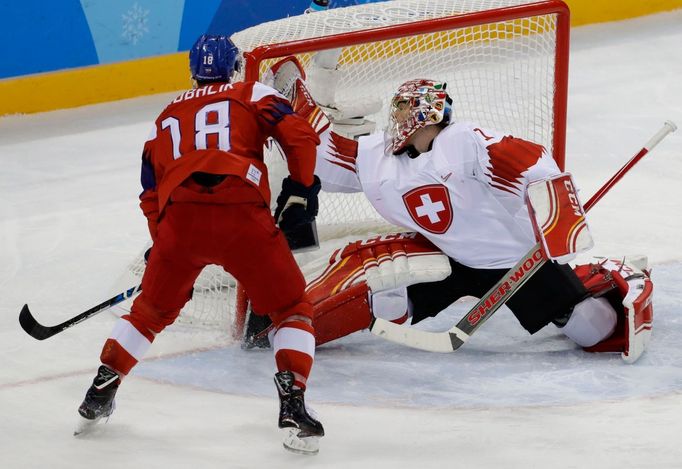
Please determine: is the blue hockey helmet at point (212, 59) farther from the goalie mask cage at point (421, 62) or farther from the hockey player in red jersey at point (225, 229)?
the goalie mask cage at point (421, 62)

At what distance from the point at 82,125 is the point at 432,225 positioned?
297cm

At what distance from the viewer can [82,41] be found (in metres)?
5.79

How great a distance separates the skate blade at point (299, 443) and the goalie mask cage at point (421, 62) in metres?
0.82

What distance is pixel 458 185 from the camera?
3.10 meters

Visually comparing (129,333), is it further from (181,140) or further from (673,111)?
(673,111)

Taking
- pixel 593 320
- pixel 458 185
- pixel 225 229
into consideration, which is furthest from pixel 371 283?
pixel 225 229

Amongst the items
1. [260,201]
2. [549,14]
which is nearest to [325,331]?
[260,201]

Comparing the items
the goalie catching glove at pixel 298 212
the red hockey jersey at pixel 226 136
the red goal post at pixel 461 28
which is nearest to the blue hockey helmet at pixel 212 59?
the red hockey jersey at pixel 226 136

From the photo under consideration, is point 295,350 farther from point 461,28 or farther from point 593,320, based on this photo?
point 461,28

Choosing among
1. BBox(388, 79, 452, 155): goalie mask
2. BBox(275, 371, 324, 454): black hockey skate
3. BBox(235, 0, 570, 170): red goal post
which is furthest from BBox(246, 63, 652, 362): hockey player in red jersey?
BBox(275, 371, 324, 454): black hockey skate

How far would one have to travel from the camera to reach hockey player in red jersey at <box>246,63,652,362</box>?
121 inches

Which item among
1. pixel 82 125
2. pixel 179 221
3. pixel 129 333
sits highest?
pixel 179 221

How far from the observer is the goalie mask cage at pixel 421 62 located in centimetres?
343

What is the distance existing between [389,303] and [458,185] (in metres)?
0.35
